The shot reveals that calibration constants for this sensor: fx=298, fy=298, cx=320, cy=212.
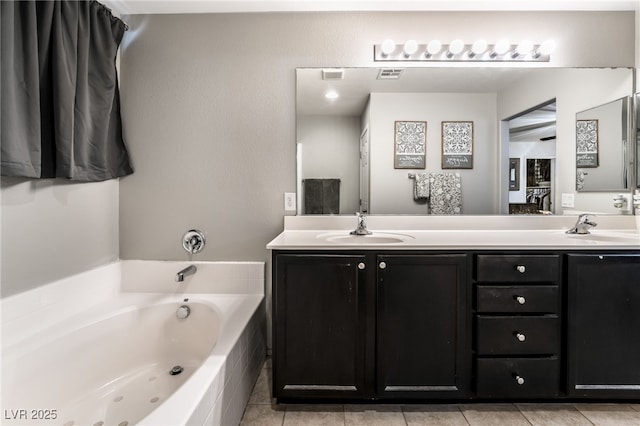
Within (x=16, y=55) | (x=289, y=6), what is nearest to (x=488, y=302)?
(x=289, y=6)

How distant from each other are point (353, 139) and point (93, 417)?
1994 mm

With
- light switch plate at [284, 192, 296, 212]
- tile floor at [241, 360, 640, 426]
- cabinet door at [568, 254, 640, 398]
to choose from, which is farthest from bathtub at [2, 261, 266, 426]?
cabinet door at [568, 254, 640, 398]

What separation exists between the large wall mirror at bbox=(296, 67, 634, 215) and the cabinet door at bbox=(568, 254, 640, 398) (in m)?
0.62

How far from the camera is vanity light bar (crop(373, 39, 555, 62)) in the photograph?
6.31 feet

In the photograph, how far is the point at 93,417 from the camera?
4.46 ft

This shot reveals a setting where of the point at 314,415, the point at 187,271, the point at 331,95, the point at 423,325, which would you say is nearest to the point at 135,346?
the point at 187,271

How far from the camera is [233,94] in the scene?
78.3 inches

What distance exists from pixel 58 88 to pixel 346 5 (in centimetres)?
166

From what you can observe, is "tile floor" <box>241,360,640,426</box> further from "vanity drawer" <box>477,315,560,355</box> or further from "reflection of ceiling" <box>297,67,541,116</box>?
"reflection of ceiling" <box>297,67,541,116</box>

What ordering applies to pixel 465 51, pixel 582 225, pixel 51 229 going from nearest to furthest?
1. pixel 51 229
2. pixel 582 225
3. pixel 465 51

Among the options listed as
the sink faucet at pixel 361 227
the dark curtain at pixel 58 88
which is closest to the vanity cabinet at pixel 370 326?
the sink faucet at pixel 361 227

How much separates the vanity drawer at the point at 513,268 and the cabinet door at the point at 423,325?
0.09 meters

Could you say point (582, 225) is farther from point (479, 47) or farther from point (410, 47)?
point (410, 47)

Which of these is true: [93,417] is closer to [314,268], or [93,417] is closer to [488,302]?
[314,268]
